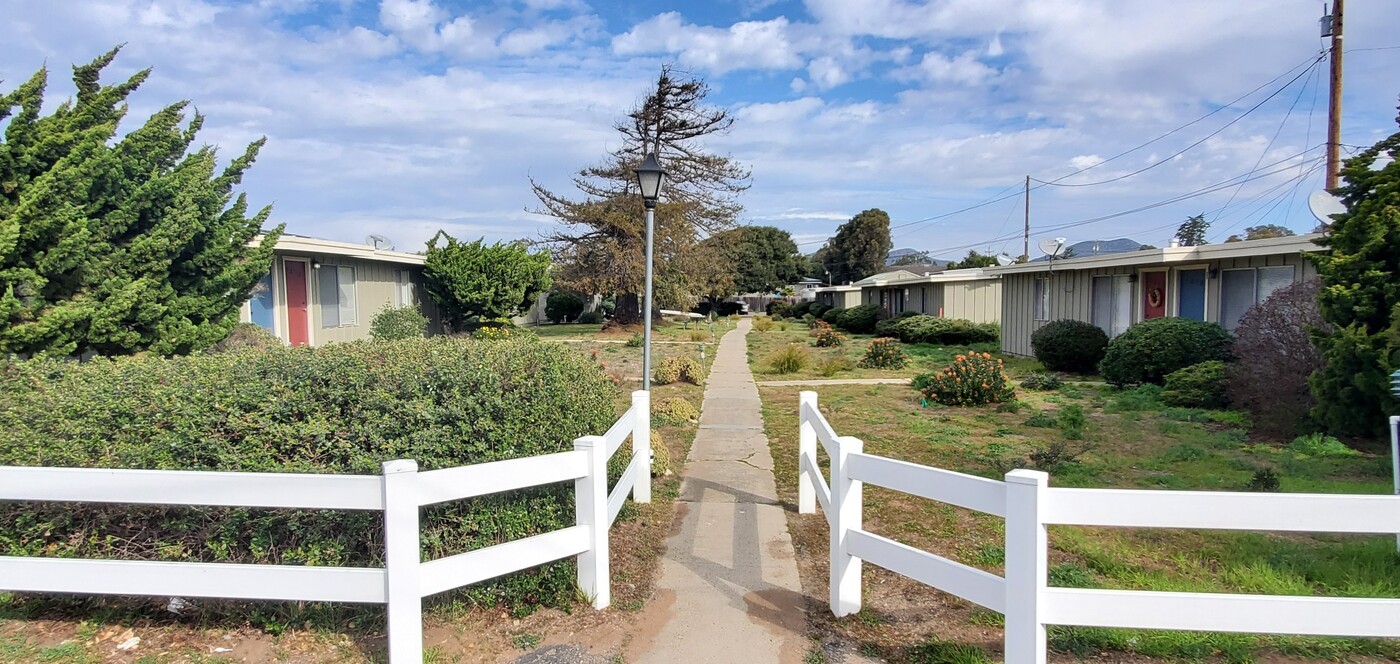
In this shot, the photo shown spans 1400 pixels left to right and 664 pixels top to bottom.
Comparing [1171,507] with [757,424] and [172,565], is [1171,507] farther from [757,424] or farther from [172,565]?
[757,424]

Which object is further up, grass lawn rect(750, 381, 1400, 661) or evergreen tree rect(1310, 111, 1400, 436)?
evergreen tree rect(1310, 111, 1400, 436)

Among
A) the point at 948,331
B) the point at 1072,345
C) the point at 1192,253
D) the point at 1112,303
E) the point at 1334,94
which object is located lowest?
the point at 1072,345

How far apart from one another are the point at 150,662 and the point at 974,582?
359 cm

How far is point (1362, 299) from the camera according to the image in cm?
713

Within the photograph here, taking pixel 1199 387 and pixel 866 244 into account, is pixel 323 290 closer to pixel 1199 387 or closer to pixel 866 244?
pixel 1199 387

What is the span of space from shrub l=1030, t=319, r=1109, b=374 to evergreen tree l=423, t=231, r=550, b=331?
1424 centimetres

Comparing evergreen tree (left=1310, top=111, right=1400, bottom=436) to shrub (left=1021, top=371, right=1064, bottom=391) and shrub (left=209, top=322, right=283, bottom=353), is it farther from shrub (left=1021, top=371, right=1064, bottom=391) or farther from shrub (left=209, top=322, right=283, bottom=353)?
shrub (left=209, top=322, right=283, bottom=353)

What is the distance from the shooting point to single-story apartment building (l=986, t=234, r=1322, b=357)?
12.3 metres

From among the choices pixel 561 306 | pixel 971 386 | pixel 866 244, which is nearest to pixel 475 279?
pixel 971 386

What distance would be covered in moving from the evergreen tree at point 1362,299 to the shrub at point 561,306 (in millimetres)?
36673

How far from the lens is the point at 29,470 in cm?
326

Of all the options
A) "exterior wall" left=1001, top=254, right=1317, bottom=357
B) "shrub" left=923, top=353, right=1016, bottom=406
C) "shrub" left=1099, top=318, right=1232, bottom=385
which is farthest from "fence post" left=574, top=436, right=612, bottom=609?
"exterior wall" left=1001, top=254, right=1317, bottom=357

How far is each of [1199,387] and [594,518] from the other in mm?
10662

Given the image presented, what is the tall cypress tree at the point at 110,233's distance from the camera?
7449 millimetres
